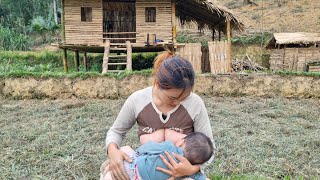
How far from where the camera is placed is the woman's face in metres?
2.35

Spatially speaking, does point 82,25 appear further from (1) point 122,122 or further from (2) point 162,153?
(2) point 162,153

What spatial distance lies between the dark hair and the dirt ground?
59.1 inches

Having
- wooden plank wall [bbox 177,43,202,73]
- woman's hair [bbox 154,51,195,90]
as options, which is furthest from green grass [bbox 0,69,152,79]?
woman's hair [bbox 154,51,195,90]

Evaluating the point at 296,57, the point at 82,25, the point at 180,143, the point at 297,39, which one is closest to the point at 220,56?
the point at 297,39

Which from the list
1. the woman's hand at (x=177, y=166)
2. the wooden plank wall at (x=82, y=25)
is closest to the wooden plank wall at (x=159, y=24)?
the wooden plank wall at (x=82, y=25)

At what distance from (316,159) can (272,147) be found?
0.73m

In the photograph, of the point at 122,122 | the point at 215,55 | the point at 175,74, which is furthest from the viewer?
the point at 215,55

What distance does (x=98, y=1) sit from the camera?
12.9 m

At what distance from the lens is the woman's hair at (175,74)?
2.29 meters

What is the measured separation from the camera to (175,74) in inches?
90.1

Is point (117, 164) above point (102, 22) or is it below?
below

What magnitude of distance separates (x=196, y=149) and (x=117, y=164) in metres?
0.53

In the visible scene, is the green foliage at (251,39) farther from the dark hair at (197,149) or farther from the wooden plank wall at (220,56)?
the dark hair at (197,149)

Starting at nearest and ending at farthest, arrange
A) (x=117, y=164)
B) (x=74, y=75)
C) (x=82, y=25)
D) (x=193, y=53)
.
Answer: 1. (x=117, y=164)
2. (x=74, y=75)
3. (x=193, y=53)
4. (x=82, y=25)
